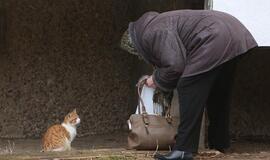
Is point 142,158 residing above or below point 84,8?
below

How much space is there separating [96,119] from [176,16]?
4.00 metres

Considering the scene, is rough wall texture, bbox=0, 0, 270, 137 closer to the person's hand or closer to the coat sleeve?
the person's hand

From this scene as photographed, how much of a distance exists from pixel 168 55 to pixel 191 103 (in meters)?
0.47

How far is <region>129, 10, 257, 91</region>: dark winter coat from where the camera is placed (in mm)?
5227

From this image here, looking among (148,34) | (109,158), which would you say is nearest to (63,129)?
(109,158)

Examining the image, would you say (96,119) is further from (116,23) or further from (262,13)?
(262,13)

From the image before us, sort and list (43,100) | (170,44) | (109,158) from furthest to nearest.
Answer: (43,100)
(109,158)
(170,44)

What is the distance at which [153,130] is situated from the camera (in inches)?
220

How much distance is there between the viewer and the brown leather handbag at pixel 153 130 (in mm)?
5594

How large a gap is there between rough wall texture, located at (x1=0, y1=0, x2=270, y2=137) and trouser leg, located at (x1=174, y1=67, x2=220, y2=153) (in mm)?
3343

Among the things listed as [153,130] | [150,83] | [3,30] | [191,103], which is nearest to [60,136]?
[153,130]

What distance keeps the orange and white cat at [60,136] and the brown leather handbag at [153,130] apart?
1432mm

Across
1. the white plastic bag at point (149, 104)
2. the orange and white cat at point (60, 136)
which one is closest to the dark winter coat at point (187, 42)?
the white plastic bag at point (149, 104)

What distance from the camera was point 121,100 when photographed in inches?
366
